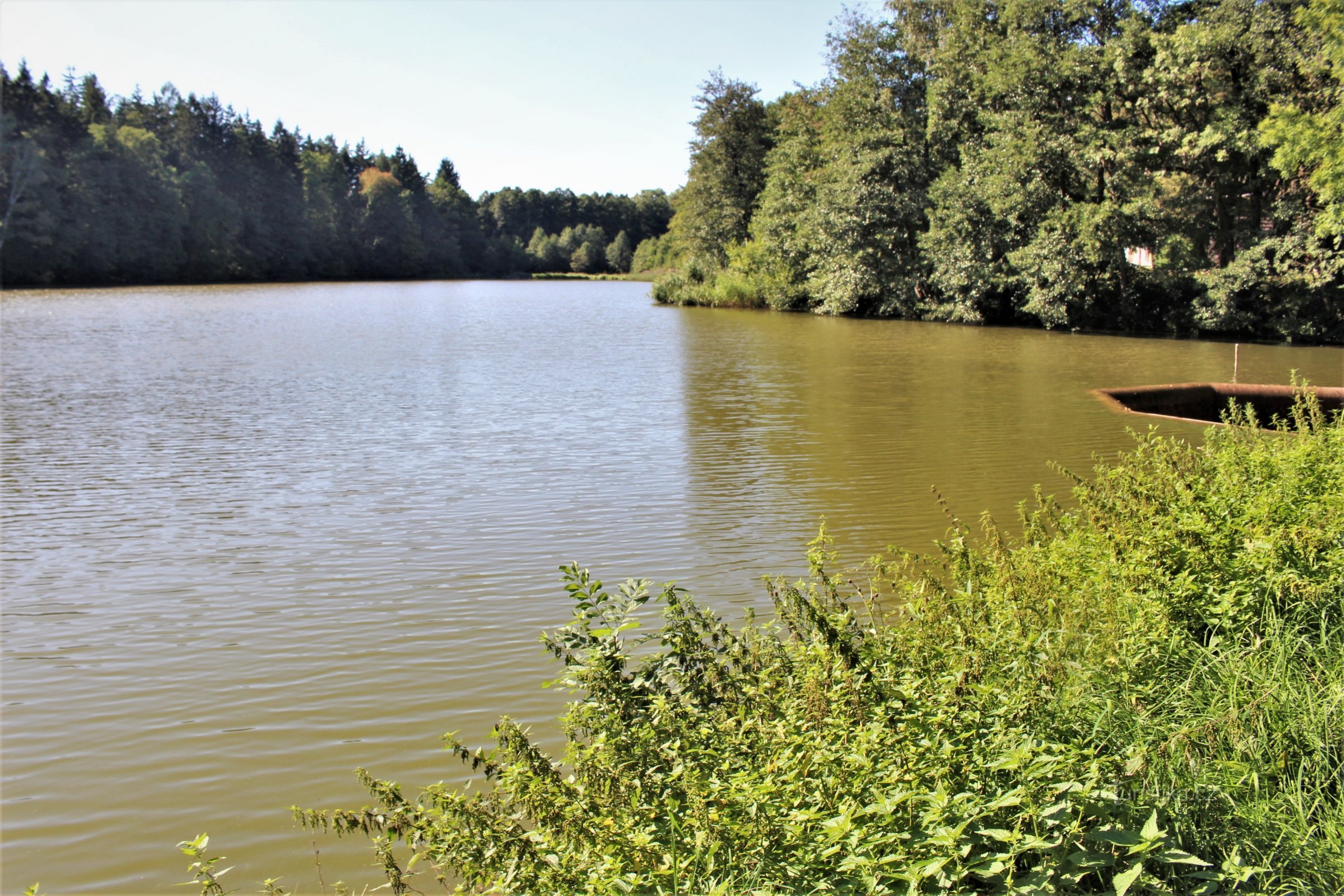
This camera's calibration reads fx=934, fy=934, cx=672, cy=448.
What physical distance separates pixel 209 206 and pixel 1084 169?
69.3 meters

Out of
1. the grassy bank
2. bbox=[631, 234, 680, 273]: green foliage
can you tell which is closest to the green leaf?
bbox=[631, 234, 680, 273]: green foliage

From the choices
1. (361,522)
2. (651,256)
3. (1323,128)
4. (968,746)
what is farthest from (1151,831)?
(651,256)

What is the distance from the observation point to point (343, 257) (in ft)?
299

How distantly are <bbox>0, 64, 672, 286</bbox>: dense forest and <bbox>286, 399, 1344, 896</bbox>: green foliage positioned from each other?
4669 centimetres

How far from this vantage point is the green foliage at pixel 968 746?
2896 mm

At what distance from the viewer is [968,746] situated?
3416 mm

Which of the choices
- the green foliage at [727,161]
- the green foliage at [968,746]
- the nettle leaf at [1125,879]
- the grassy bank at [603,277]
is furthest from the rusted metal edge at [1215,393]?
the grassy bank at [603,277]

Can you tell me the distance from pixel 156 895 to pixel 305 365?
2000 centimetres

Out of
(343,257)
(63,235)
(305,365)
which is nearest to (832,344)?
(305,365)

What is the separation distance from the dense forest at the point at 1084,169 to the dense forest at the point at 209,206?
35327 millimetres

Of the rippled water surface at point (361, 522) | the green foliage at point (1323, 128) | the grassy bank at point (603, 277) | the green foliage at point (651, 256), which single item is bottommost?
the rippled water surface at point (361, 522)

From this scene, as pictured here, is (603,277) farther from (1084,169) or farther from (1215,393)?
(1215,393)

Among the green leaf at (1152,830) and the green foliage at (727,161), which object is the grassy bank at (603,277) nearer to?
the green foliage at (727,161)

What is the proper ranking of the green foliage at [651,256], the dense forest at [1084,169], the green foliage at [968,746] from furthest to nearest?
the green foliage at [651,256] → the dense forest at [1084,169] → the green foliage at [968,746]
